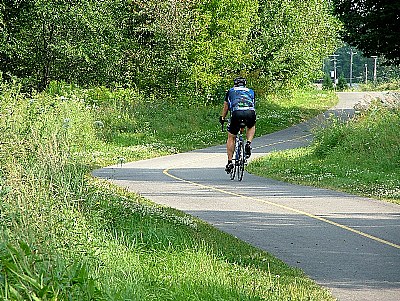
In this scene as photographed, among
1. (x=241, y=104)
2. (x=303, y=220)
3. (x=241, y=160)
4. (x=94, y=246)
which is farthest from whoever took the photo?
(x=241, y=160)

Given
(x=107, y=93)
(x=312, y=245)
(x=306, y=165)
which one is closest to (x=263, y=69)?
(x=107, y=93)

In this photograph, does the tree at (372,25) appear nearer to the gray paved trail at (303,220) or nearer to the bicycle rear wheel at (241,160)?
the gray paved trail at (303,220)

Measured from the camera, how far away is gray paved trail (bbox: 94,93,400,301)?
8.51 m

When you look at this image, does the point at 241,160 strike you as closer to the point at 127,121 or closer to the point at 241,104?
the point at 241,104

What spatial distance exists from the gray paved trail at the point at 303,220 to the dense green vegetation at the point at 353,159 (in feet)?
2.78

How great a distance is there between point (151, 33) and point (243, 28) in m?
5.11

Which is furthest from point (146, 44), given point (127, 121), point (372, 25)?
point (372, 25)

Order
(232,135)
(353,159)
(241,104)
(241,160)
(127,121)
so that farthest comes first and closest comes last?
(127,121) < (353,159) < (232,135) < (241,160) < (241,104)

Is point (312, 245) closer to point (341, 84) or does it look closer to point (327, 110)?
point (327, 110)

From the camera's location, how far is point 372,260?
30.1ft

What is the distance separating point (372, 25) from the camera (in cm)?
2905

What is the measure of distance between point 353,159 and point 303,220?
8.75 metres

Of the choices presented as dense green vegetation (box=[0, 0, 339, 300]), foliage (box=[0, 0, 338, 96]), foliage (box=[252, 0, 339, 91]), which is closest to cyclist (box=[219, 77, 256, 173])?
dense green vegetation (box=[0, 0, 339, 300])

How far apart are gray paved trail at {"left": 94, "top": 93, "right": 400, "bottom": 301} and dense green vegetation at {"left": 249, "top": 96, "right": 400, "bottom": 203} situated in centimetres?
85
